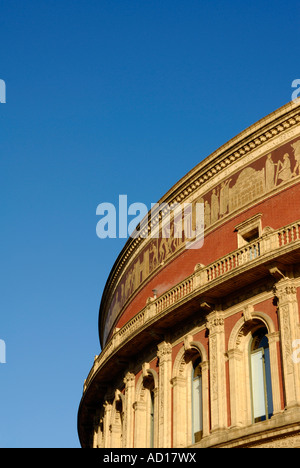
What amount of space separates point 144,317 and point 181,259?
272cm

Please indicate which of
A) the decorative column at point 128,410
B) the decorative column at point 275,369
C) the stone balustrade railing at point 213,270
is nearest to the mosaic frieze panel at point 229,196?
the stone balustrade railing at point 213,270

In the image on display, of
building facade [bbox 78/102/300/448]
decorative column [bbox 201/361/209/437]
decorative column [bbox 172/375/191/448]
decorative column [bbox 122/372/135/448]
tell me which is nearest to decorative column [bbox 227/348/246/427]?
building facade [bbox 78/102/300/448]

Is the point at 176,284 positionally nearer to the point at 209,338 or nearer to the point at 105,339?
the point at 209,338

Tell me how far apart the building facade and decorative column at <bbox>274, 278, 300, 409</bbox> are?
30mm

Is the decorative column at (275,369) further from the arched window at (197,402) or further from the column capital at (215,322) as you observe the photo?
the arched window at (197,402)

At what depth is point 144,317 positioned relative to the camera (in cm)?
2534

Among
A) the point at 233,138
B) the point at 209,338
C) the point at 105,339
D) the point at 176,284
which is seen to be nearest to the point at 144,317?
the point at 176,284

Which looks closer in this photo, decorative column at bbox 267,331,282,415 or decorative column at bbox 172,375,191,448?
decorative column at bbox 267,331,282,415

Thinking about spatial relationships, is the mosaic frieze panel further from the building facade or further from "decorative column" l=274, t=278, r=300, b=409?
"decorative column" l=274, t=278, r=300, b=409

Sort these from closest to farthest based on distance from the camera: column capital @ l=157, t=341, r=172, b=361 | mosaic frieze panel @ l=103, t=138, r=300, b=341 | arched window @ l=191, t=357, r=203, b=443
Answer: arched window @ l=191, t=357, r=203, b=443
mosaic frieze panel @ l=103, t=138, r=300, b=341
column capital @ l=157, t=341, r=172, b=361

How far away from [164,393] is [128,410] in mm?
3121

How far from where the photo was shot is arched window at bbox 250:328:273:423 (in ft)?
64.1

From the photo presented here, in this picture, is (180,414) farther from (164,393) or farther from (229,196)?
(229,196)

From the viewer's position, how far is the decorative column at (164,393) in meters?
22.5
